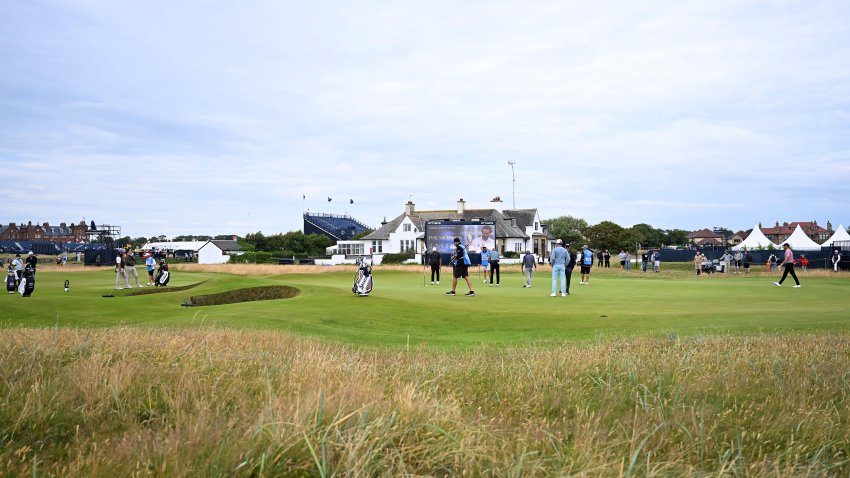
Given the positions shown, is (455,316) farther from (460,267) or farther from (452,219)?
(452,219)

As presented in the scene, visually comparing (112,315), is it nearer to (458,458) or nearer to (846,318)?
(458,458)

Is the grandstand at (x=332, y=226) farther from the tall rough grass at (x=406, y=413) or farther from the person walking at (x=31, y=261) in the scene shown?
the tall rough grass at (x=406, y=413)

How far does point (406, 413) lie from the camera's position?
5883mm

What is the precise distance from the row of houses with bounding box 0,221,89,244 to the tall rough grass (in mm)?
176505

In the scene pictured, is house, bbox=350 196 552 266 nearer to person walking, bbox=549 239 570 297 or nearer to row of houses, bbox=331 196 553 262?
row of houses, bbox=331 196 553 262

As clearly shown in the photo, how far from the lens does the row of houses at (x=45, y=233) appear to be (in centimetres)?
16712

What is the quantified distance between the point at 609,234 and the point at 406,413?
393 feet

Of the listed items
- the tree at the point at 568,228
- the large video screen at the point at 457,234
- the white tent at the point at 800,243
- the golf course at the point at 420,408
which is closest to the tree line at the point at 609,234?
the tree at the point at 568,228

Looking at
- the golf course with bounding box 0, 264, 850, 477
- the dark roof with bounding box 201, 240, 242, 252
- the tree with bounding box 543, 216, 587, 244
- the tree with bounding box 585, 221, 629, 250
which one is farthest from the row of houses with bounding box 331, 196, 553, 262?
the golf course with bounding box 0, 264, 850, 477

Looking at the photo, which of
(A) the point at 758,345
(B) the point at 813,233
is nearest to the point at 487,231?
(A) the point at 758,345

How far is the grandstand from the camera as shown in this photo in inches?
5512

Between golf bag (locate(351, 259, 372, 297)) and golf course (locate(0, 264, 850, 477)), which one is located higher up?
golf bag (locate(351, 259, 372, 297))

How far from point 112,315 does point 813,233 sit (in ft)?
653

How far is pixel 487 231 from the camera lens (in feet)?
241
